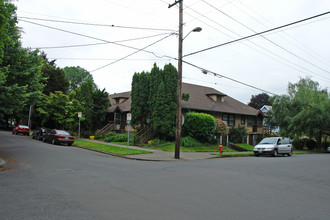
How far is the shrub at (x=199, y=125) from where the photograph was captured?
2527 centimetres

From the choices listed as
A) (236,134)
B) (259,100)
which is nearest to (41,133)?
(236,134)

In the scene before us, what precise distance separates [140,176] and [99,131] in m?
24.5

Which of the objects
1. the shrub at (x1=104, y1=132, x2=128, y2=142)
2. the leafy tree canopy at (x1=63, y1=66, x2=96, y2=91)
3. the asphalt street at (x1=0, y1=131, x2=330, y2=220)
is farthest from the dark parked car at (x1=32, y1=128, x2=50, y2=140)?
the leafy tree canopy at (x1=63, y1=66, x2=96, y2=91)

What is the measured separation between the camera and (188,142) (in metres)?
24.8

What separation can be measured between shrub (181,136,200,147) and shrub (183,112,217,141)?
64cm

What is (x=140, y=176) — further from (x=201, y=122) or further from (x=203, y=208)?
(x=201, y=122)

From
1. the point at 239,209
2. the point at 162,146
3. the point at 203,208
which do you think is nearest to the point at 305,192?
the point at 239,209

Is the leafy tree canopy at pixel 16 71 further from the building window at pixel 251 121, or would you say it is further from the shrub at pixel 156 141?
the building window at pixel 251 121

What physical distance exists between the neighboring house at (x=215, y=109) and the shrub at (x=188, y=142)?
4310 mm

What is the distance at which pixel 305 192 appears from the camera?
27.4 ft

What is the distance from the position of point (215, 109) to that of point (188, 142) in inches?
330

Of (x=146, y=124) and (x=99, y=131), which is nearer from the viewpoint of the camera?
(x=146, y=124)

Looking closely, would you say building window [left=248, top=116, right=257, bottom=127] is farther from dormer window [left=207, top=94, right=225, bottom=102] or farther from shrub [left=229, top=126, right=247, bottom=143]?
shrub [left=229, top=126, right=247, bottom=143]

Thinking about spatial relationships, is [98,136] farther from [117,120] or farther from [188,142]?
[188,142]
